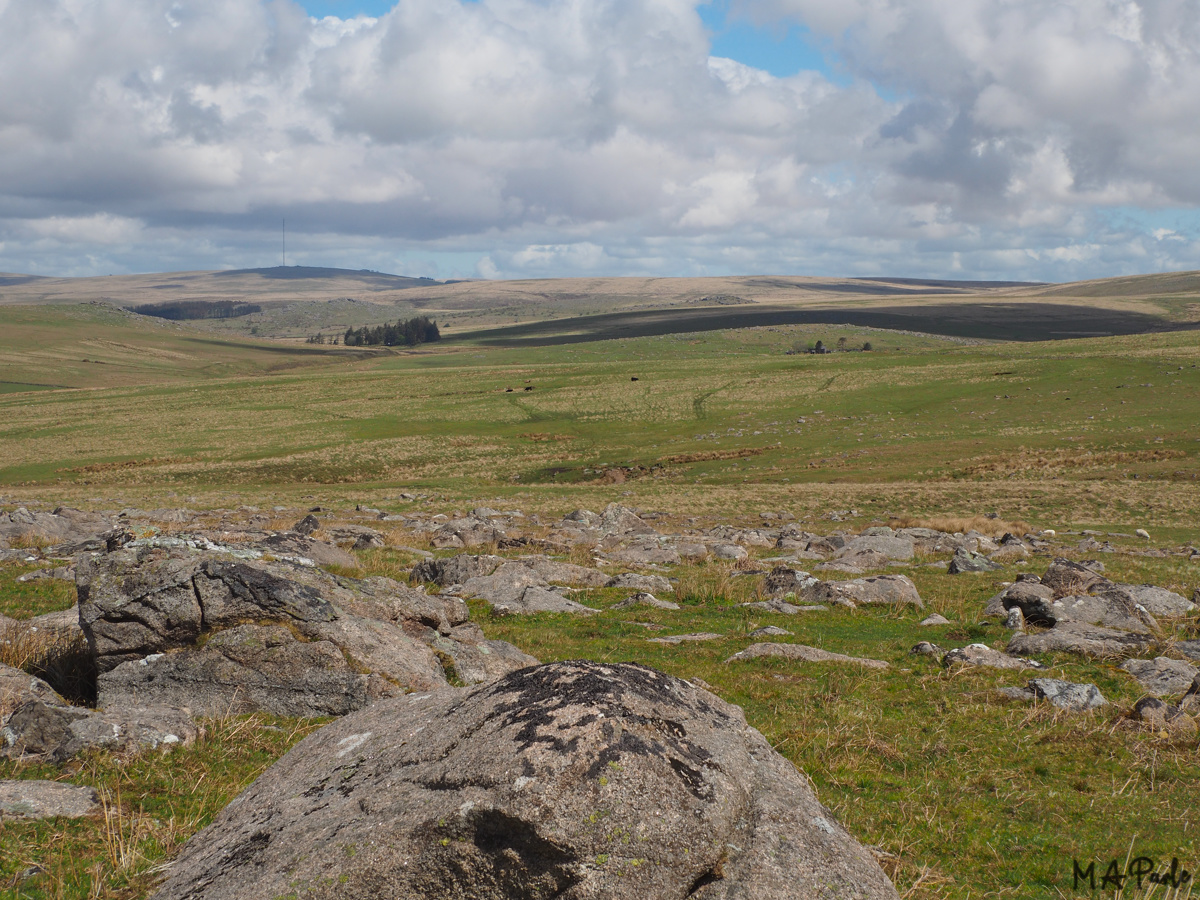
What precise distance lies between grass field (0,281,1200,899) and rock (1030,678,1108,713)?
1.35 feet

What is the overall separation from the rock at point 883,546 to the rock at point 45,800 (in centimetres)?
2485

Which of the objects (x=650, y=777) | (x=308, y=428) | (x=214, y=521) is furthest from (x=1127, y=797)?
(x=308, y=428)

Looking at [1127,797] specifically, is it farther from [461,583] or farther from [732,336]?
[732,336]

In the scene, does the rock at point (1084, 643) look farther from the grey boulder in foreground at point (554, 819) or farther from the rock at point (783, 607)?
the grey boulder in foreground at point (554, 819)

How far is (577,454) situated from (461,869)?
62701mm

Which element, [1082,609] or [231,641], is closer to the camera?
[231,641]

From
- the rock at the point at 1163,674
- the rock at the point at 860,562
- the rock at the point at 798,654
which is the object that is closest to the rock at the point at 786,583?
the rock at the point at 860,562

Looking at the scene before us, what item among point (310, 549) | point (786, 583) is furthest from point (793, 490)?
point (310, 549)

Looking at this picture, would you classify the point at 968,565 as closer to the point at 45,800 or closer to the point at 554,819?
the point at 554,819

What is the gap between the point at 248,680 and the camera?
10.5 meters

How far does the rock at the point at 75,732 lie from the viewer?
821 cm

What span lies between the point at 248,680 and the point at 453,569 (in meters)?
12.2

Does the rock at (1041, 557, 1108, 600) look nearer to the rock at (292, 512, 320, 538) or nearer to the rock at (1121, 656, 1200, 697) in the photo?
the rock at (1121, 656, 1200, 697)

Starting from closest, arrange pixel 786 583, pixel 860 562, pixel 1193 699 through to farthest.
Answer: pixel 1193 699, pixel 786 583, pixel 860 562
